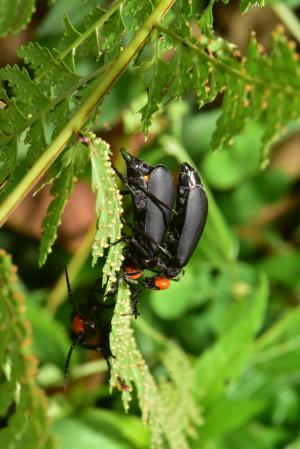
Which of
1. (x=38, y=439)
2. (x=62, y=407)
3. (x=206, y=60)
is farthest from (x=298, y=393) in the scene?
(x=206, y=60)

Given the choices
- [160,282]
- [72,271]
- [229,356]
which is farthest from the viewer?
Answer: [72,271]

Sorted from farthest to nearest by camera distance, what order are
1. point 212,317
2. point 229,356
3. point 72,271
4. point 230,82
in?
point 212,317, point 72,271, point 229,356, point 230,82

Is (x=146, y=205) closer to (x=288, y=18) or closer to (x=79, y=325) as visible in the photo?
(x=79, y=325)

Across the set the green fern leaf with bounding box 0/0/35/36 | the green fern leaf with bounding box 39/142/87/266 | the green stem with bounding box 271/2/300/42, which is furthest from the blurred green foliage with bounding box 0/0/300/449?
the green fern leaf with bounding box 0/0/35/36

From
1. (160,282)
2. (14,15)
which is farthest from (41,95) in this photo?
(160,282)

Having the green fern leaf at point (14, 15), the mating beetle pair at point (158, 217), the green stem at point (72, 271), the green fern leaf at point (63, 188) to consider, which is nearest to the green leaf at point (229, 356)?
the green stem at point (72, 271)

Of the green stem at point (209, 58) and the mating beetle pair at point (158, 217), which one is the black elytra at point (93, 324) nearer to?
the mating beetle pair at point (158, 217)
